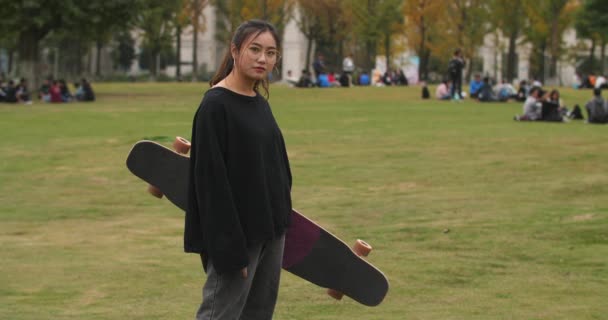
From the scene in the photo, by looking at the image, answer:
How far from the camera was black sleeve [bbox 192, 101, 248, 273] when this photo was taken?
4535 mm

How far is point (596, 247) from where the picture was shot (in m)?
10.4

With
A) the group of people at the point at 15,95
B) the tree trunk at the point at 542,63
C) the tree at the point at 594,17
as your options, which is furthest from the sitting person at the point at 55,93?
the tree trunk at the point at 542,63

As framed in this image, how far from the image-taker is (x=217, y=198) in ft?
14.9

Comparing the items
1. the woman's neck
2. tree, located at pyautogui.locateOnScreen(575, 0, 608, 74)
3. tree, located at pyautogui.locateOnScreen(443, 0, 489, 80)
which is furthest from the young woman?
tree, located at pyautogui.locateOnScreen(575, 0, 608, 74)

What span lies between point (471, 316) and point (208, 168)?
3.47 meters

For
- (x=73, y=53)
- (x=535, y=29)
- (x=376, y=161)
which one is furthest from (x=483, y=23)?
(x=376, y=161)

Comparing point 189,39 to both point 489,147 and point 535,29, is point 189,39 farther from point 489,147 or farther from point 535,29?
point 489,147

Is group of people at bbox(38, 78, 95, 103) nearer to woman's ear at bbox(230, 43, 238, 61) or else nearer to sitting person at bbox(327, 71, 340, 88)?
sitting person at bbox(327, 71, 340, 88)

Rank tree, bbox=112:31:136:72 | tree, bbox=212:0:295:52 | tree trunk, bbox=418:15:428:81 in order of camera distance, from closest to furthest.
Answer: tree trunk, bbox=418:15:428:81
tree, bbox=212:0:295:52
tree, bbox=112:31:136:72

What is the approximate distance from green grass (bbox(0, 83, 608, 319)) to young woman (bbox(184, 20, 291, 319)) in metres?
2.76

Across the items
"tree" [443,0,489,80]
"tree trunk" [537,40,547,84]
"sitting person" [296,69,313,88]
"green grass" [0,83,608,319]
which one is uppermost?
"tree" [443,0,489,80]

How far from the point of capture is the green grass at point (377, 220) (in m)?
8.06

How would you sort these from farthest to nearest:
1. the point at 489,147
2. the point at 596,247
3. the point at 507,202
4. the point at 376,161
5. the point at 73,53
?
the point at 73,53 → the point at 489,147 → the point at 376,161 → the point at 507,202 → the point at 596,247

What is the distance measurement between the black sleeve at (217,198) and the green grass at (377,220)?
303 cm
